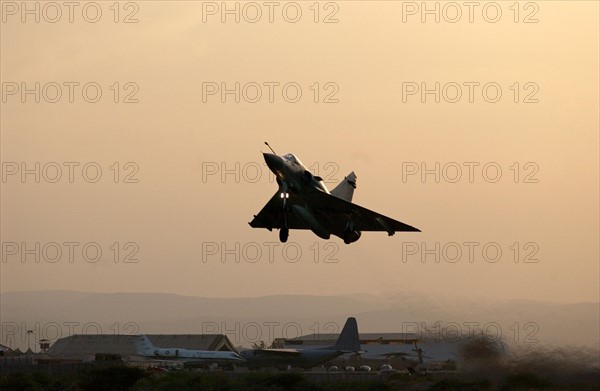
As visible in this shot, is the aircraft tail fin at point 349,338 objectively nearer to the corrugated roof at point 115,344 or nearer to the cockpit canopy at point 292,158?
the corrugated roof at point 115,344

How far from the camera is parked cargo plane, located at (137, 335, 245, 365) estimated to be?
87.7 meters

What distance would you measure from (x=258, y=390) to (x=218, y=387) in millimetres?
2741

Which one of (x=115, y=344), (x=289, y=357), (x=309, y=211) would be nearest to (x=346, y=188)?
(x=309, y=211)

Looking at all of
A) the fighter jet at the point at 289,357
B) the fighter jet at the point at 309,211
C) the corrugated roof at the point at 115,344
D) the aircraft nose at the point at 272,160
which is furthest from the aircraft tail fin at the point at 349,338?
the aircraft nose at the point at 272,160

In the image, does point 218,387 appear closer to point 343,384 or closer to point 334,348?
point 343,384

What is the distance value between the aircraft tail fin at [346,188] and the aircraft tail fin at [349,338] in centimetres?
2509

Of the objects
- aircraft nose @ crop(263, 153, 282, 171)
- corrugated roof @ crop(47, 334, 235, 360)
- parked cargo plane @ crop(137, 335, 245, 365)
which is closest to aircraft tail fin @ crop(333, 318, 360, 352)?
parked cargo plane @ crop(137, 335, 245, 365)

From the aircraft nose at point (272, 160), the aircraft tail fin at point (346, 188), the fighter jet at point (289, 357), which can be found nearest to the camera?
the aircraft nose at point (272, 160)

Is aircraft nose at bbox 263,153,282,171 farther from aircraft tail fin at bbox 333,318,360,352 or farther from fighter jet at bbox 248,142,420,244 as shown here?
aircraft tail fin at bbox 333,318,360,352

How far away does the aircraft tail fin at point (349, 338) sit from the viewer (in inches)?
3391

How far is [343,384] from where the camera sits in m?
53.7

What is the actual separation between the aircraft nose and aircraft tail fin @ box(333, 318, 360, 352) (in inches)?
1420

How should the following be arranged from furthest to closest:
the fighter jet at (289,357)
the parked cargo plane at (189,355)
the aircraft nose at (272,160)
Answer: the parked cargo plane at (189,355) → the fighter jet at (289,357) → the aircraft nose at (272,160)

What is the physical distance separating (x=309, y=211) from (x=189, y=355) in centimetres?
4060
